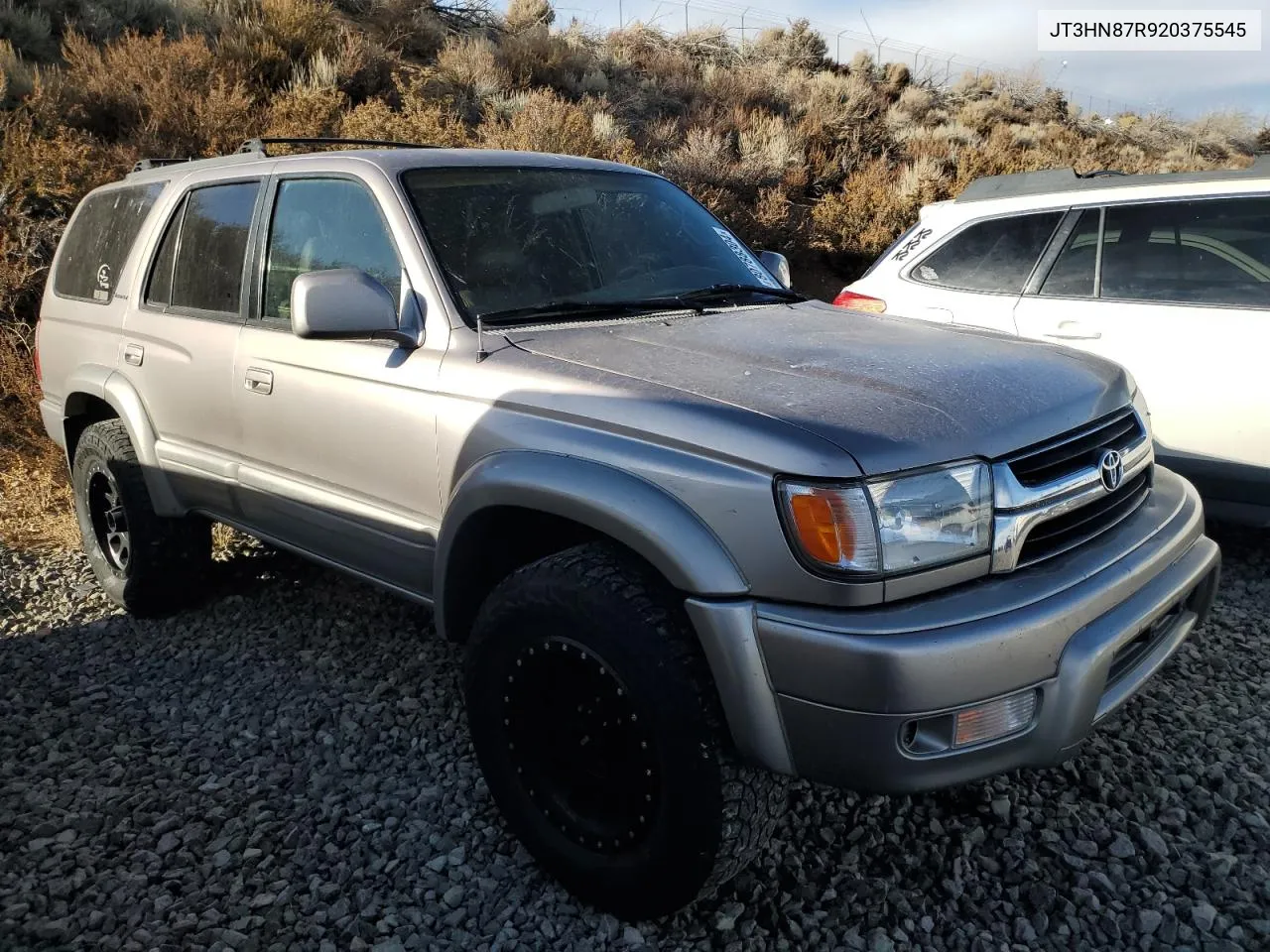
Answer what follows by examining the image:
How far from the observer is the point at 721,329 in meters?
2.78

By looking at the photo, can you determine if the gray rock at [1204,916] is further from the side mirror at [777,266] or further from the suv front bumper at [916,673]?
the side mirror at [777,266]

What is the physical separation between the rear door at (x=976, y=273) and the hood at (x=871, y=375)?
2.08 meters

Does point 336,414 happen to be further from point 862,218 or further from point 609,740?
point 862,218

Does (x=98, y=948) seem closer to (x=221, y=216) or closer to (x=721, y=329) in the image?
(x=721, y=329)

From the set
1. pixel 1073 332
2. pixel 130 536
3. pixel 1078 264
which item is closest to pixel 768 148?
pixel 1078 264

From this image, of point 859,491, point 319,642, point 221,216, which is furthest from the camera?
point 319,642

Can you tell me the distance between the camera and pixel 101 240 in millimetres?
4352

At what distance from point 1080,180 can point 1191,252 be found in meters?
0.82

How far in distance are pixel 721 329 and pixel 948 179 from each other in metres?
10.8

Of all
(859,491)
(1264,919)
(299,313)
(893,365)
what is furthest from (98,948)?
(1264,919)

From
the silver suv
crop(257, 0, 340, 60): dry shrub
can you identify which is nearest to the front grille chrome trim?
the silver suv

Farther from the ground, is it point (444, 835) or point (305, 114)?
point (305, 114)

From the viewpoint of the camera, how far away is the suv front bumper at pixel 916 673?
187 cm

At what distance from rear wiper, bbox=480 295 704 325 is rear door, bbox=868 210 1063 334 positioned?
2397 mm
